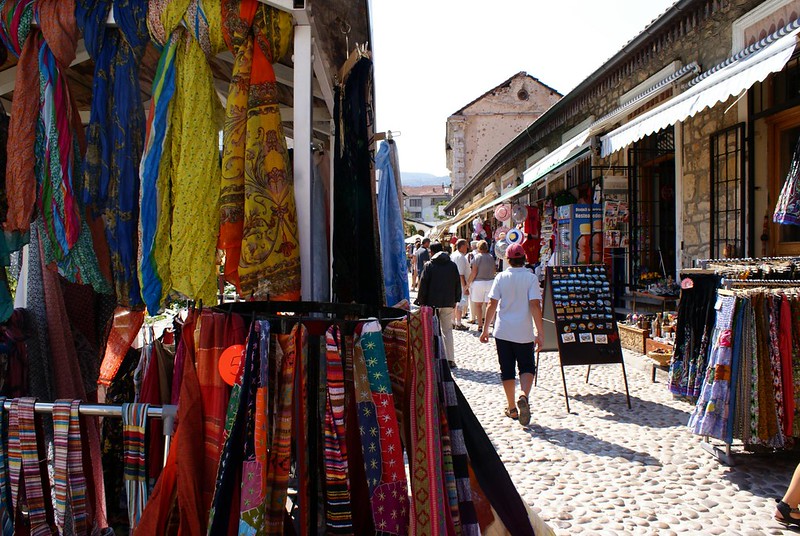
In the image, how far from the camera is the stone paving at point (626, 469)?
3377mm

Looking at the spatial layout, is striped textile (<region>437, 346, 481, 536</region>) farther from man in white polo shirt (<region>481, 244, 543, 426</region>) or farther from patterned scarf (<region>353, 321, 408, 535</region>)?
man in white polo shirt (<region>481, 244, 543, 426</region>)

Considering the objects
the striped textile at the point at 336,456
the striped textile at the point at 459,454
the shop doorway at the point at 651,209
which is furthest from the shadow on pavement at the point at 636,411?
the striped textile at the point at 336,456

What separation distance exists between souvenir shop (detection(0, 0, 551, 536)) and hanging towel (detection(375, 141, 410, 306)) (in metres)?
0.52

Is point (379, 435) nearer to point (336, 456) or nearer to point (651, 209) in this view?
point (336, 456)

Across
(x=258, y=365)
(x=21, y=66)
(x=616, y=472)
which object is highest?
(x=21, y=66)

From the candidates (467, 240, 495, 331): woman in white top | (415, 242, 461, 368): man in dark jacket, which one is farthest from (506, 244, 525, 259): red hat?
(467, 240, 495, 331): woman in white top

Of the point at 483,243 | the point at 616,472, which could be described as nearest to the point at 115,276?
the point at 616,472

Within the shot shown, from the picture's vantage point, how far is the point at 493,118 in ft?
101

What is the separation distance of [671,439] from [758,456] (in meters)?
0.63

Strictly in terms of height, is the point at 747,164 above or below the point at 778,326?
above

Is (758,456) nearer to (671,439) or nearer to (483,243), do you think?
(671,439)

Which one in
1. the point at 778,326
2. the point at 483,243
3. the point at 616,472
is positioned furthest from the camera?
the point at 483,243

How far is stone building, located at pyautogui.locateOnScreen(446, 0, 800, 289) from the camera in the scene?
5727mm

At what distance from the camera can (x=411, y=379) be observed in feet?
5.81
